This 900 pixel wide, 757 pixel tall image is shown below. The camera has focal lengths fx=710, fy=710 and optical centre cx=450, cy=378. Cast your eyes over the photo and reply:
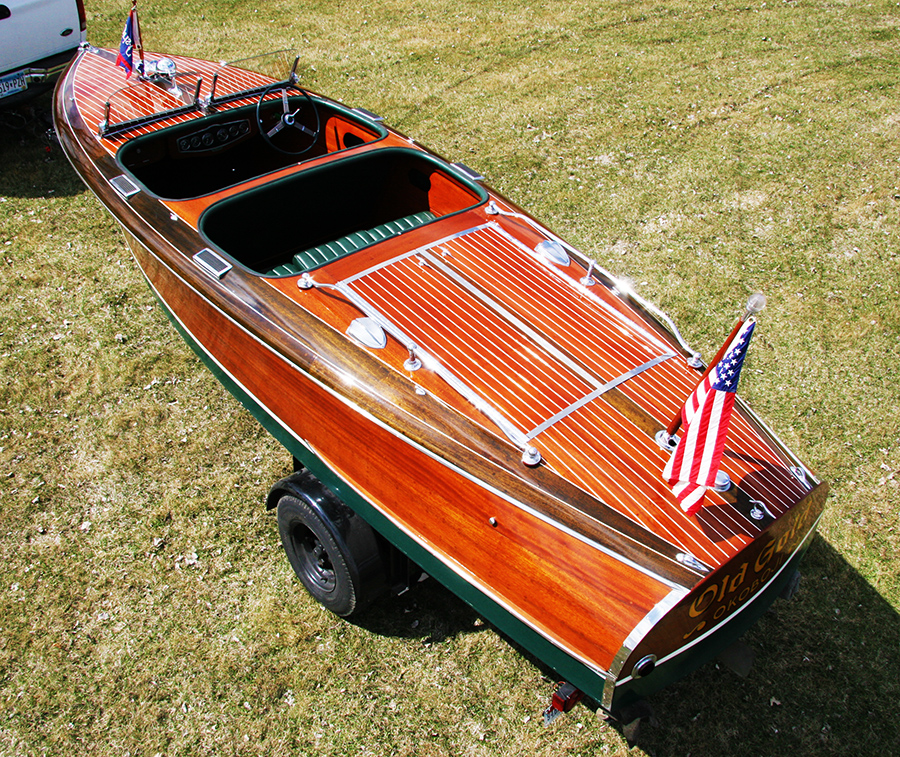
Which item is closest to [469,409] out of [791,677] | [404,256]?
[404,256]

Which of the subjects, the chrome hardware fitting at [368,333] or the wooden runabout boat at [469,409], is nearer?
the wooden runabout boat at [469,409]

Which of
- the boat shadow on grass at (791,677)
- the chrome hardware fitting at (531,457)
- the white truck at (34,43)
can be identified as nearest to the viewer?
the chrome hardware fitting at (531,457)

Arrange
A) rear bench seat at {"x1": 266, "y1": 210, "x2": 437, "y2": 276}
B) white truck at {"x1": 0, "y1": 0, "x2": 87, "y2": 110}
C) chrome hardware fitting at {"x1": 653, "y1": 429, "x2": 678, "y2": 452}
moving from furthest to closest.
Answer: white truck at {"x1": 0, "y1": 0, "x2": 87, "y2": 110} → rear bench seat at {"x1": 266, "y1": 210, "x2": 437, "y2": 276} → chrome hardware fitting at {"x1": 653, "y1": 429, "x2": 678, "y2": 452}

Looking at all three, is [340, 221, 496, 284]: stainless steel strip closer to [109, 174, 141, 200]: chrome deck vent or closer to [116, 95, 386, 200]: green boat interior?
[116, 95, 386, 200]: green boat interior

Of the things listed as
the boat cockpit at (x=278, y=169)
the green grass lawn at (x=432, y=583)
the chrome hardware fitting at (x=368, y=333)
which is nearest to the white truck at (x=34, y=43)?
the green grass lawn at (x=432, y=583)

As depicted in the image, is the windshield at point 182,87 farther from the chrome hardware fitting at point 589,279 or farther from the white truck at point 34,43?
the chrome hardware fitting at point 589,279

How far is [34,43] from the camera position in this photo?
7.18 metres

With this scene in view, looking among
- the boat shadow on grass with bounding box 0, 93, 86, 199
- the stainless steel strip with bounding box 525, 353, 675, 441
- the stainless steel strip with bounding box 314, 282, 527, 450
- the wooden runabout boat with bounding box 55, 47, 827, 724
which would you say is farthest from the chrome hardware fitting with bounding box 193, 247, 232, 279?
the boat shadow on grass with bounding box 0, 93, 86, 199

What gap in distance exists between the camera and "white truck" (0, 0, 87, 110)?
696 centimetres

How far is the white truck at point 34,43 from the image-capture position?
6.96 metres

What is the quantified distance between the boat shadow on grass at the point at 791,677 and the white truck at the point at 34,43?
6.50 metres

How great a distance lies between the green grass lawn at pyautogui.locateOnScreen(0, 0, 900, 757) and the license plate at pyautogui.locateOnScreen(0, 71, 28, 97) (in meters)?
0.75

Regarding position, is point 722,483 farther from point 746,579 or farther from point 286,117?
point 286,117

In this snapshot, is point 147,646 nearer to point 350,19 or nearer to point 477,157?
point 477,157
